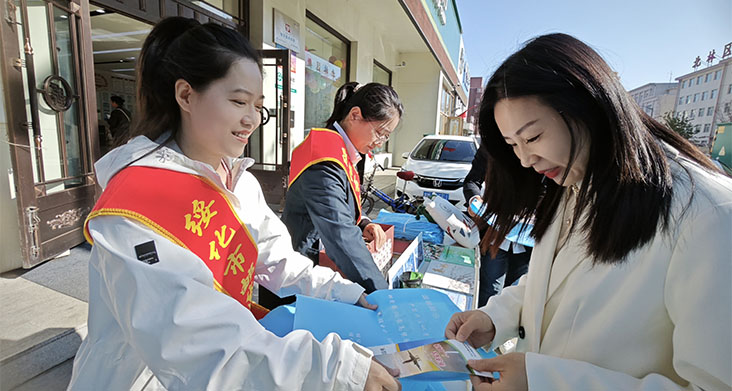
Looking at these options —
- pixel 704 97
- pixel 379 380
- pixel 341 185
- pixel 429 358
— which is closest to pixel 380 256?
pixel 341 185

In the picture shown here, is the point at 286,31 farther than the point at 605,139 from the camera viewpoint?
Yes

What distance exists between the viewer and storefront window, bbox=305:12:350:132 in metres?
7.07

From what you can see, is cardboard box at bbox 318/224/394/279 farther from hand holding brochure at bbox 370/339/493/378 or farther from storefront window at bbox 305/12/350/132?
storefront window at bbox 305/12/350/132

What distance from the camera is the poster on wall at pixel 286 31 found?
542 cm

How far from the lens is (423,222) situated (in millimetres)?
2660

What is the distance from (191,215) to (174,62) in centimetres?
44

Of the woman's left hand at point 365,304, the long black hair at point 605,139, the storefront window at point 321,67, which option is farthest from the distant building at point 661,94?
the woman's left hand at point 365,304

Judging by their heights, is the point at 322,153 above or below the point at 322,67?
below

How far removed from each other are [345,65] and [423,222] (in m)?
7.33

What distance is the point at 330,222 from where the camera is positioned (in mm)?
1470

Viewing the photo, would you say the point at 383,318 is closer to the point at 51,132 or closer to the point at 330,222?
the point at 330,222

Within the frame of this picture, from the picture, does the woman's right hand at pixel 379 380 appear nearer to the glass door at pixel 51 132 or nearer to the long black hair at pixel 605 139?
the long black hair at pixel 605 139

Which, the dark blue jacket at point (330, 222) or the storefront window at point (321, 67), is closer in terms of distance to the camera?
the dark blue jacket at point (330, 222)

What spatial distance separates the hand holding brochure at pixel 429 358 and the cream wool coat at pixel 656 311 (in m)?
0.16
